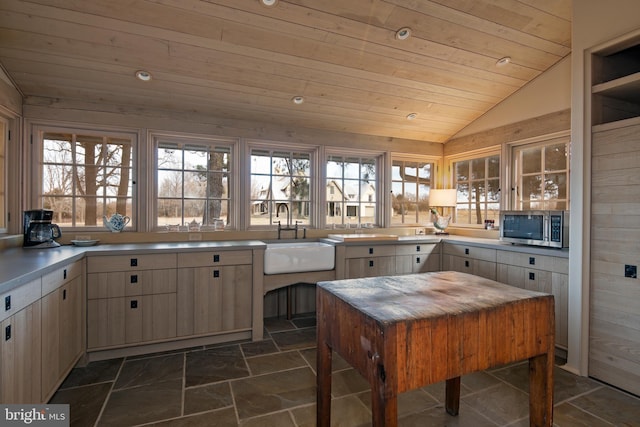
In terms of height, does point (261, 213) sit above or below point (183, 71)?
below

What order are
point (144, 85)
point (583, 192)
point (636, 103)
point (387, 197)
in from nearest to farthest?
point (583, 192)
point (636, 103)
point (144, 85)
point (387, 197)

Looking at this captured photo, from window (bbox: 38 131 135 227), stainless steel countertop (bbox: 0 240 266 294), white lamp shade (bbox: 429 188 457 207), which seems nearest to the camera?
stainless steel countertop (bbox: 0 240 266 294)

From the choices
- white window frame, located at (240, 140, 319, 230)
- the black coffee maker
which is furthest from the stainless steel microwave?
the black coffee maker

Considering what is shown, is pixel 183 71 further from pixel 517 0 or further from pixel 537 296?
pixel 537 296

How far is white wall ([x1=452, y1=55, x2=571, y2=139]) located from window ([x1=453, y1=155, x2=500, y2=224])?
0.45 m

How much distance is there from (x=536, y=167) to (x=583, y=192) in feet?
4.12

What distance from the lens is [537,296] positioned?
1.39 m

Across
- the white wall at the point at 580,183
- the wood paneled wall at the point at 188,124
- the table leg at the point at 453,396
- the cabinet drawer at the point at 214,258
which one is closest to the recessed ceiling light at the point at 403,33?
the white wall at the point at 580,183

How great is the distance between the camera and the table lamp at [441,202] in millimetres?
4109

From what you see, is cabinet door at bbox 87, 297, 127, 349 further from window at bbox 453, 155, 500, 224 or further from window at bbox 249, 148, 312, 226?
window at bbox 453, 155, 500, 224

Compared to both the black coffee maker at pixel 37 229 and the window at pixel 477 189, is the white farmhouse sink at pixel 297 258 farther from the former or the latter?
the window at pixel 477 189

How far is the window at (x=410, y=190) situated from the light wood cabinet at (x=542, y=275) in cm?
142

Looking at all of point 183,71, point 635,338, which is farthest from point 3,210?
point 635,338

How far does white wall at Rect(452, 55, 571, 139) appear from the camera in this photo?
307 centimetres
